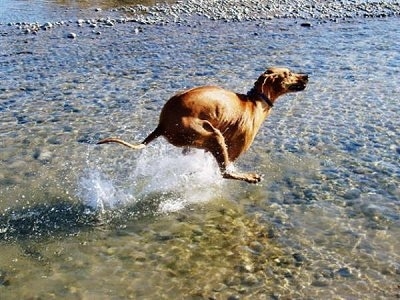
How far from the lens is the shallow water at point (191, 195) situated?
16.9 feet

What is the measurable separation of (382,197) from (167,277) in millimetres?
2772

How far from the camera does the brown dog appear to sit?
595 centimetres

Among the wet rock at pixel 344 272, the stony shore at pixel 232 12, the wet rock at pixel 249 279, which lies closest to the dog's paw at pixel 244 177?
the wet rock at pixel 249 279

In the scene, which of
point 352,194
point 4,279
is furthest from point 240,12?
point 4,279

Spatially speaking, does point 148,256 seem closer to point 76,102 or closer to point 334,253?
point 334,253

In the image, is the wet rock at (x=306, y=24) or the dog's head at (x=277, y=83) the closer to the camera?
the dog's head at (x=277, y=83)

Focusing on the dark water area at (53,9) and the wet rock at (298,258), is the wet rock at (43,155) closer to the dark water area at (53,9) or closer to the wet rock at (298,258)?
the wet rock at (298,258)

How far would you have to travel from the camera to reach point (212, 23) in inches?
675

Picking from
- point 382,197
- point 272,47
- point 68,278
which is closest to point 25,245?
point 68,278

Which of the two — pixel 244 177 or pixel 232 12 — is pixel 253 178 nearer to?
pixel 244 177

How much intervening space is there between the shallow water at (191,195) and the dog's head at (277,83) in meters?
0.99

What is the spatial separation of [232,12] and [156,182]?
41.4 feet

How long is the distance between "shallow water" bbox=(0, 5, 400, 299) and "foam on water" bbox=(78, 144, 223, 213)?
2 cm

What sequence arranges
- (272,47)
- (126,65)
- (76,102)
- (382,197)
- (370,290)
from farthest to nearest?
(272,47), (126,65), (76,102), (382,197), (370,290)
